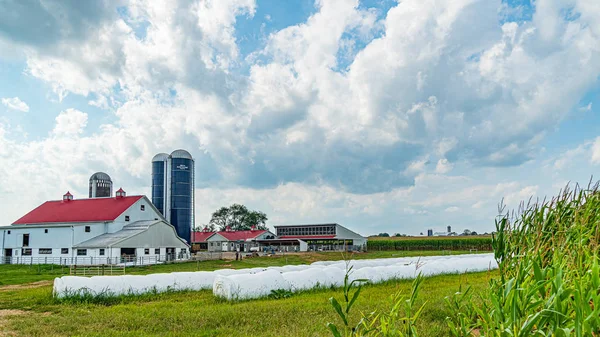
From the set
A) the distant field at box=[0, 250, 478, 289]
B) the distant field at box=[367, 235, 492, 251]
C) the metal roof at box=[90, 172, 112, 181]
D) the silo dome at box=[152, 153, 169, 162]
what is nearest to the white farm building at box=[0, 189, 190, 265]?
the distant field at box=[0, 250, 478, 289]

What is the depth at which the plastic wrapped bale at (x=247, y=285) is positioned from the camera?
12.8 m

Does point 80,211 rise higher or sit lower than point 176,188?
lower

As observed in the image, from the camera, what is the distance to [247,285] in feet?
42.6

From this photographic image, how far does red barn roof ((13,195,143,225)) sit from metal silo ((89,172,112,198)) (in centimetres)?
403

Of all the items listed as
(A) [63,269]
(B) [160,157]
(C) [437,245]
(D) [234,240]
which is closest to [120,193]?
(B) [160,157]

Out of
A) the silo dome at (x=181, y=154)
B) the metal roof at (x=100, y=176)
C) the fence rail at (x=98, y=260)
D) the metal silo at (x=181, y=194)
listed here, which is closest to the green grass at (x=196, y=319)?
the fence rail at (x=98, y=260)

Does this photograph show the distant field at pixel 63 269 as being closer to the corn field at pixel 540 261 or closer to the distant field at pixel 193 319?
the distant field at pixel 193 319

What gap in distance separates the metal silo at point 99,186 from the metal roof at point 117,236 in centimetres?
1078

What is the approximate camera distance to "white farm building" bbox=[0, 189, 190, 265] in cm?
3847

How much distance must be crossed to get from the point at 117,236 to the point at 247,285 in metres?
30.3

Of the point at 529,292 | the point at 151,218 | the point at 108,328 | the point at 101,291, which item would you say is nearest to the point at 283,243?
the point at 151,218

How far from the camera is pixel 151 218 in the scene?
151 feet

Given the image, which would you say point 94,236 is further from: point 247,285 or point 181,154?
point 247,285

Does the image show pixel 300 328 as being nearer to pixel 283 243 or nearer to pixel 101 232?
pixel 101 232
